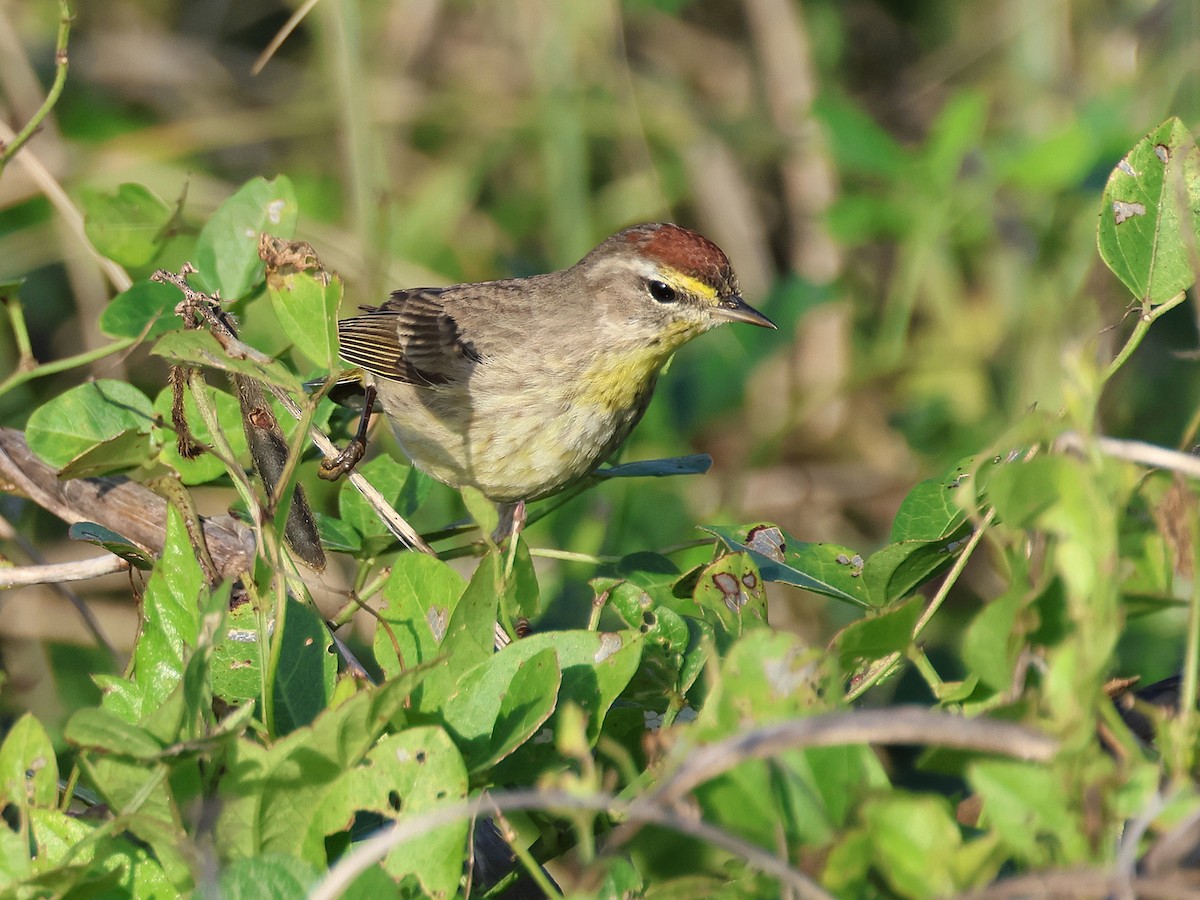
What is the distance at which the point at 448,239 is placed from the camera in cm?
650

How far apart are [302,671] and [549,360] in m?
2.05

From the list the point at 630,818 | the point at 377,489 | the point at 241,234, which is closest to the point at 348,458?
the point at 377,489

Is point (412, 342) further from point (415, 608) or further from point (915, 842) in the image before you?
point (915, 842)

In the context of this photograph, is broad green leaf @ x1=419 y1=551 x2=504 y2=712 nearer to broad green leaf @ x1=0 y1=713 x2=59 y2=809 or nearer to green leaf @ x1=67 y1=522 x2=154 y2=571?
broad green leaf @ x1=0 y1=713 x2=59 y2=809

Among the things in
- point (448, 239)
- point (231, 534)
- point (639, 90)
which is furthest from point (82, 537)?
point (639, 90)

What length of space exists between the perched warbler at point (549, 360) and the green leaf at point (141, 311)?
2.98 ft

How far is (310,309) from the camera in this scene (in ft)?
5.87

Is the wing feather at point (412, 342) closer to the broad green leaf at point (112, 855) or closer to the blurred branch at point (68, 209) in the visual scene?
the blurred branch at point (68, 209)

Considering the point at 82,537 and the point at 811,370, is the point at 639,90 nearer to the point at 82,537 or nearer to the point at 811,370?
the point at 811,370

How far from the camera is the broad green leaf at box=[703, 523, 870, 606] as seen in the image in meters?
2.04

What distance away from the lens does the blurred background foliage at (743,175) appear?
5.14m

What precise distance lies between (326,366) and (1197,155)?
4.15 feet

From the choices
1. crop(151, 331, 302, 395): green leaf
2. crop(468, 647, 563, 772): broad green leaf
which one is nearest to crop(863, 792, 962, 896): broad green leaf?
crop(468, 647, 563, 772): broad green leaf

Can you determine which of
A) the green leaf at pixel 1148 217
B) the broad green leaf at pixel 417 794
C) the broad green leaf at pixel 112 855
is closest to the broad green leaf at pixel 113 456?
the broad green leaf at pixel 112 855
